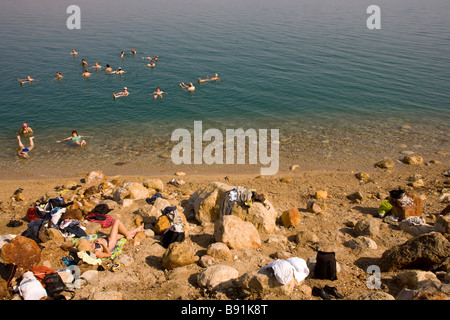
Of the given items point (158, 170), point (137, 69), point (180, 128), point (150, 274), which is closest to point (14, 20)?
point (137, 69)

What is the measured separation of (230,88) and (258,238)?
70.5 ft

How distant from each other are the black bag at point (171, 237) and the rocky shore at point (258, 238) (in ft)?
0.67

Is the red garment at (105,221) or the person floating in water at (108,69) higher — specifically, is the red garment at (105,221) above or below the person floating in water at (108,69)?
below

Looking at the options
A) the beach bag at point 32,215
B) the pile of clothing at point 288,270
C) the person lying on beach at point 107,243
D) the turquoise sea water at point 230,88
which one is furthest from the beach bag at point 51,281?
the turquoise sea water at point 230,88

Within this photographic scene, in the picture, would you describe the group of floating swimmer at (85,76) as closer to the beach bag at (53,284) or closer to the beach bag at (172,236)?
the beach bag at (172,236)

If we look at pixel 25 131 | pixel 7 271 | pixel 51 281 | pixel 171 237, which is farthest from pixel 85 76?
pixel 51 281

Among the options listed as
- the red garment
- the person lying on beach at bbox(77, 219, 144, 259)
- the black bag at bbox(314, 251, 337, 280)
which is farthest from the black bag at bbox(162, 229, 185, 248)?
the black bag at bbox(314, 251, 337, 280)

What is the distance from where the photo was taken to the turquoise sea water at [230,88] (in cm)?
1955

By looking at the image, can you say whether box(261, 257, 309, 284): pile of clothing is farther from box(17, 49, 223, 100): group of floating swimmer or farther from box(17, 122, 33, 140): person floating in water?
box(17, 49, 223, 100): group of floating swimmer

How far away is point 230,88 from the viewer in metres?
28.8

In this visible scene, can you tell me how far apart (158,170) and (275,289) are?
11437 mm

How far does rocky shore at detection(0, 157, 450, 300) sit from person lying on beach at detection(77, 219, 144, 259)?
370mm

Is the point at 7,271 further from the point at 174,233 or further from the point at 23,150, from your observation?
the point at 23,150

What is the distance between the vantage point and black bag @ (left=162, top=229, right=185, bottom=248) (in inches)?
355
